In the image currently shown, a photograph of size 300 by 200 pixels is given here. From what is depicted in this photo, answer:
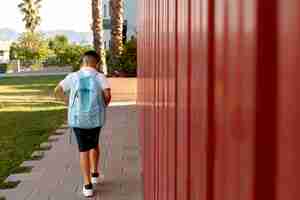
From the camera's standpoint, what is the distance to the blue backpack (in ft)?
23.6

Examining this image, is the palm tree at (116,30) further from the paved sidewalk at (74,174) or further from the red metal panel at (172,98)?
the red metal panel at (172,98)

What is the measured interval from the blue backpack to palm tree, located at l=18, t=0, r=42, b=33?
83.8 metres

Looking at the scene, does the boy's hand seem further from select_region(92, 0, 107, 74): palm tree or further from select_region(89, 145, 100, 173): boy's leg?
select_region(92, 0, 107, 74): palm tree

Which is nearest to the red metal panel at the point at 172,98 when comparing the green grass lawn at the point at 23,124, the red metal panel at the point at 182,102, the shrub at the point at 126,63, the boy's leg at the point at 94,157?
the red metal panel at the point at 182,102

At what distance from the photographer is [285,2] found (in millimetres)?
827

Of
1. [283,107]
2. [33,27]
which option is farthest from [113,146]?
[33,27]

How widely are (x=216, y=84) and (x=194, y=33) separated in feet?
1.04

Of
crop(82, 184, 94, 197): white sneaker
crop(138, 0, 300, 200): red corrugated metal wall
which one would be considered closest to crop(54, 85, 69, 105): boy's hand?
crop(82, 184, 94, 197): white sneaker

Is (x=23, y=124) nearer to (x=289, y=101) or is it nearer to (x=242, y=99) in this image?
A: (x=242, y=99)

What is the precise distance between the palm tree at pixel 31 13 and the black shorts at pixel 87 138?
83.5 meters

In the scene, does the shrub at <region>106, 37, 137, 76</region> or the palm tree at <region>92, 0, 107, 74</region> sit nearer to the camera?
the shrub at <region>106, 37, 137, 76</region>

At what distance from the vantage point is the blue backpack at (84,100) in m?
7.19

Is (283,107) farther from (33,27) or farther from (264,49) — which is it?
(33,27)

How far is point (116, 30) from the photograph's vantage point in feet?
73.7
